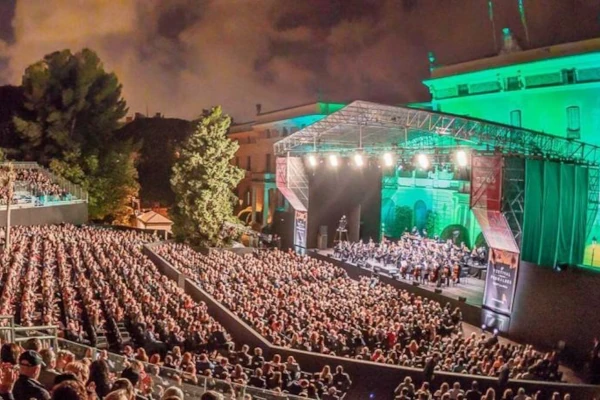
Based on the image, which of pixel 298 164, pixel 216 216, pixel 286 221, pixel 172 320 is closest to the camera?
pixel 172 320

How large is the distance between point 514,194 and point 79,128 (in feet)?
108

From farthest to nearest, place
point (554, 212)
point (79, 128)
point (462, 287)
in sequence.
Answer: point (79, 128) < point (462, 287) < point (554, 212)

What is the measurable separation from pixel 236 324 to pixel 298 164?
15666mm

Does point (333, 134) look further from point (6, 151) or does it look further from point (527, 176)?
point (6, 151)

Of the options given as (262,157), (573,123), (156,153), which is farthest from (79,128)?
(573,123)

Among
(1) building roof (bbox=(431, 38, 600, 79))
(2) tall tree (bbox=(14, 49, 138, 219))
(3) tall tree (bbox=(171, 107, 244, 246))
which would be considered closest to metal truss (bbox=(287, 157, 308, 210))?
(3) tall tree (bbox=(171, 107, 244, 246))

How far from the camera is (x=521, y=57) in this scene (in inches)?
1155

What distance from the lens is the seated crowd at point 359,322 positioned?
13.3 meters

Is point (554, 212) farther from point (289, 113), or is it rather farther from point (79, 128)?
point (79, 128)

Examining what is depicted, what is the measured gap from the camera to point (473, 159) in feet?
60.7

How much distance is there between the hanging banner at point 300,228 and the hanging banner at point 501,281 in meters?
13.8

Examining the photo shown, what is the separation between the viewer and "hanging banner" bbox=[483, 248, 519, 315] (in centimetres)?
1761

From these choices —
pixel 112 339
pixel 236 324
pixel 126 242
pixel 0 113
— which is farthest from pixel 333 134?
pixel 0 113

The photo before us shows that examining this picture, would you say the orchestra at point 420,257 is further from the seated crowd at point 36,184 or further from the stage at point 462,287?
the seated crowd at point 36,184
